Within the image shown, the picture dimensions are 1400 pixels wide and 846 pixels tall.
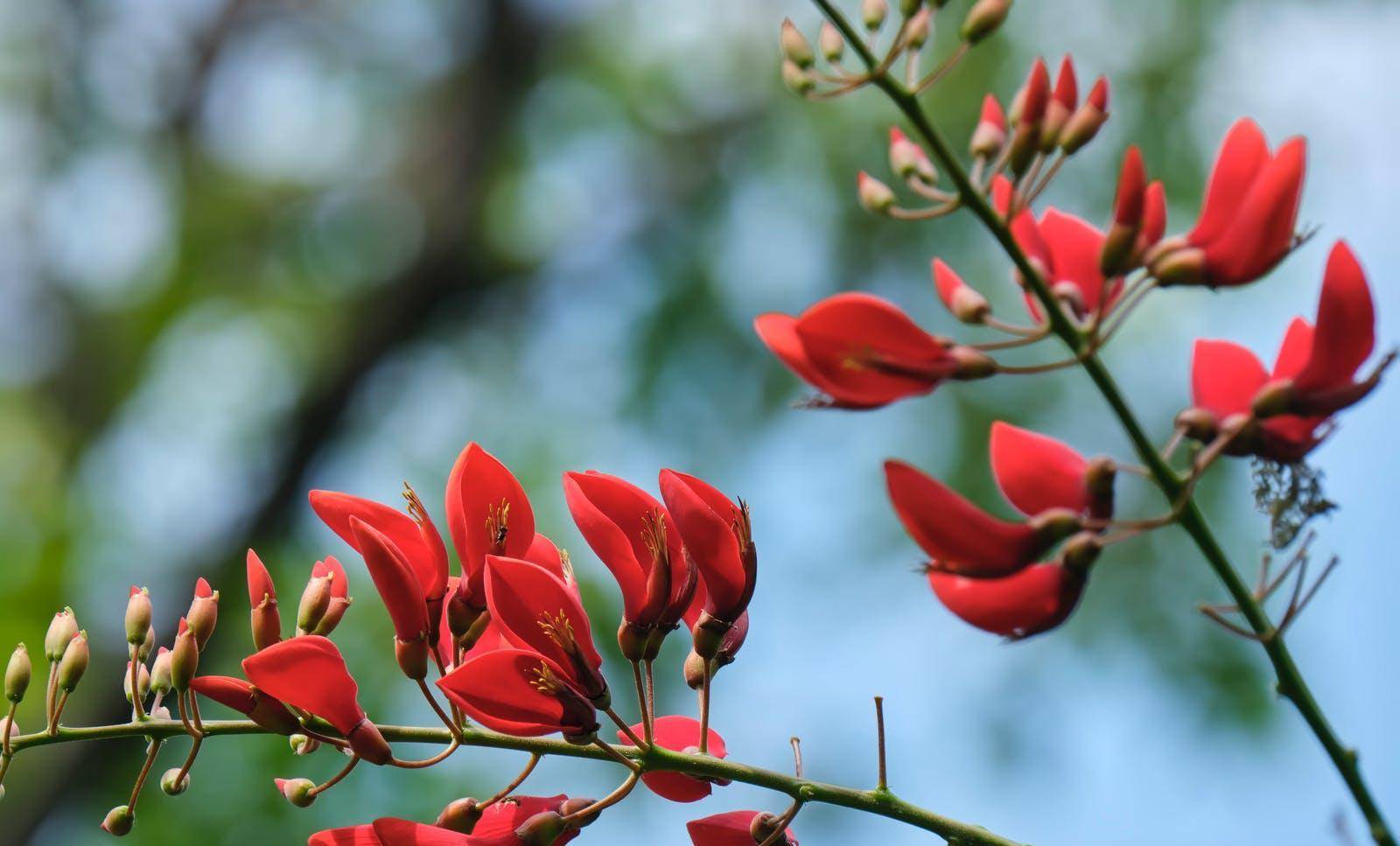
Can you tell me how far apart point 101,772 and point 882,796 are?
14.9 ft

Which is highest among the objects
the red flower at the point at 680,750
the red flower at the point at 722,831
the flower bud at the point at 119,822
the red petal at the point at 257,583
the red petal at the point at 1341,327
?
the red petal at the point at 1341,327

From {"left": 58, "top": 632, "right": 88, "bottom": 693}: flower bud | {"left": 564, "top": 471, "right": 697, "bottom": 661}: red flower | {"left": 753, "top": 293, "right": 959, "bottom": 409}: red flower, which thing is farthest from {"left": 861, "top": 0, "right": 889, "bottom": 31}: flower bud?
{"left": 58, "top": 632, "right": 88, "bottom": 693}: flower bud

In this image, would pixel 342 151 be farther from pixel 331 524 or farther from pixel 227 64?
pixel 331 524

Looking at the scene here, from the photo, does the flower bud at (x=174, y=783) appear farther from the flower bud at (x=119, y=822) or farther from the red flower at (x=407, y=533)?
the red flower at (x=407, y=533)

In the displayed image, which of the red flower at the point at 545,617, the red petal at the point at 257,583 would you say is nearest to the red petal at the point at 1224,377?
the red flower at the point at 545,617

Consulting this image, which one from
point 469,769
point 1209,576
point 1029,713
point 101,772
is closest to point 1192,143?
point 1209,576

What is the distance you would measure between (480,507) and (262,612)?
0.15 m

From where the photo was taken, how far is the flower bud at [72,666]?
79 cm

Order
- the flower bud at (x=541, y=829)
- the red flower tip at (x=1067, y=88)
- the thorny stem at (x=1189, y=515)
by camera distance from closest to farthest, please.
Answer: the thorny stem at (x=1189, y=515) < the red flower tip at (x=1067, y=88) < the flower bud at (x=541, y=829)

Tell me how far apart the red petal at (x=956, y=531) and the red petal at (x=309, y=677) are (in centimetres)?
33

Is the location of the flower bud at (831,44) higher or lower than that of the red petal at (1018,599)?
higher

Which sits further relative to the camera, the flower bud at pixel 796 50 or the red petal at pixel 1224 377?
the flower bud at pixel 796 50

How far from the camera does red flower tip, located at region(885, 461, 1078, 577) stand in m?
0.56

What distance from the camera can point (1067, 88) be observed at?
65cm
